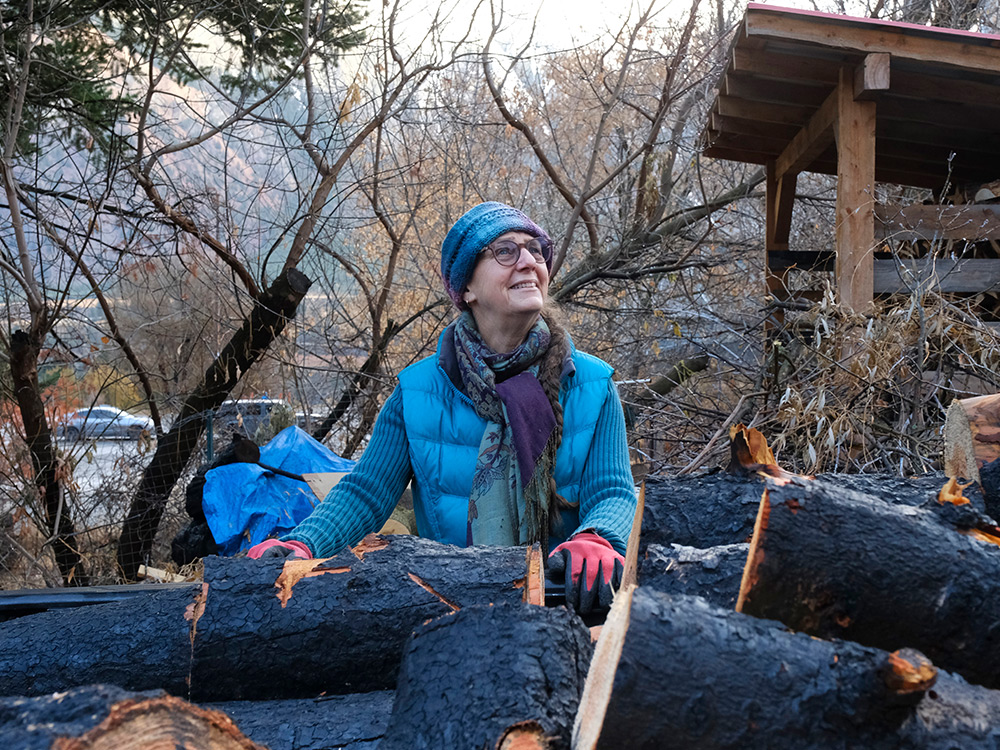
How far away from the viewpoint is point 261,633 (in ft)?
5.30

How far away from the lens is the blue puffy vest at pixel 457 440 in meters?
2.45

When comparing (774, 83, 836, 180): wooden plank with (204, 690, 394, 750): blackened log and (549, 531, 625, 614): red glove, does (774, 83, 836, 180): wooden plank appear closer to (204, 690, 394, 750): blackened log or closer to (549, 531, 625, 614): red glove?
(549, 531, 625, 614): red glove

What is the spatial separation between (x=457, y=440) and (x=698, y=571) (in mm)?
1077

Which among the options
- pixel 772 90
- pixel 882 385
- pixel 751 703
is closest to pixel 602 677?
pixel 751 703

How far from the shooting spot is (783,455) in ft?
12.2

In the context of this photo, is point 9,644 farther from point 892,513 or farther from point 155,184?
point 155,184

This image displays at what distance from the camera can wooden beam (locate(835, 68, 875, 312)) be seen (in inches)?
171

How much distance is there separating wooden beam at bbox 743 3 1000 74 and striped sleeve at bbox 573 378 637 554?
9.17 feet

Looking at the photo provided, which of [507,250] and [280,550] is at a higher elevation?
[507,250]

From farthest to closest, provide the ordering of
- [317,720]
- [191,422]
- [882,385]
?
[191,422] < [882,385] < [317,720]

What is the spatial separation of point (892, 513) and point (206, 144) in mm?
5409

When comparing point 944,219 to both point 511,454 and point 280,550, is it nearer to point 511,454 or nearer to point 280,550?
point 511,454

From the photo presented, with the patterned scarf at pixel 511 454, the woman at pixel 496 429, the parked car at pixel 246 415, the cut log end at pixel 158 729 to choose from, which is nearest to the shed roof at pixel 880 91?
the woman at pixel 496 429

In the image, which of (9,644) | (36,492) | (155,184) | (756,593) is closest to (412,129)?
(155,184)
